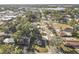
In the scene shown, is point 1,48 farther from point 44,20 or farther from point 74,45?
point 74,45

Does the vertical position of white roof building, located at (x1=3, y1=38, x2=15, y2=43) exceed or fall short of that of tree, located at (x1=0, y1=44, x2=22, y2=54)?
it exceeds it

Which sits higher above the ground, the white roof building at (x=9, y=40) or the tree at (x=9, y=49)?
the white roof building at (x=9, y=40)

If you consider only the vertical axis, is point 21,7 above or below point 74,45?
above
